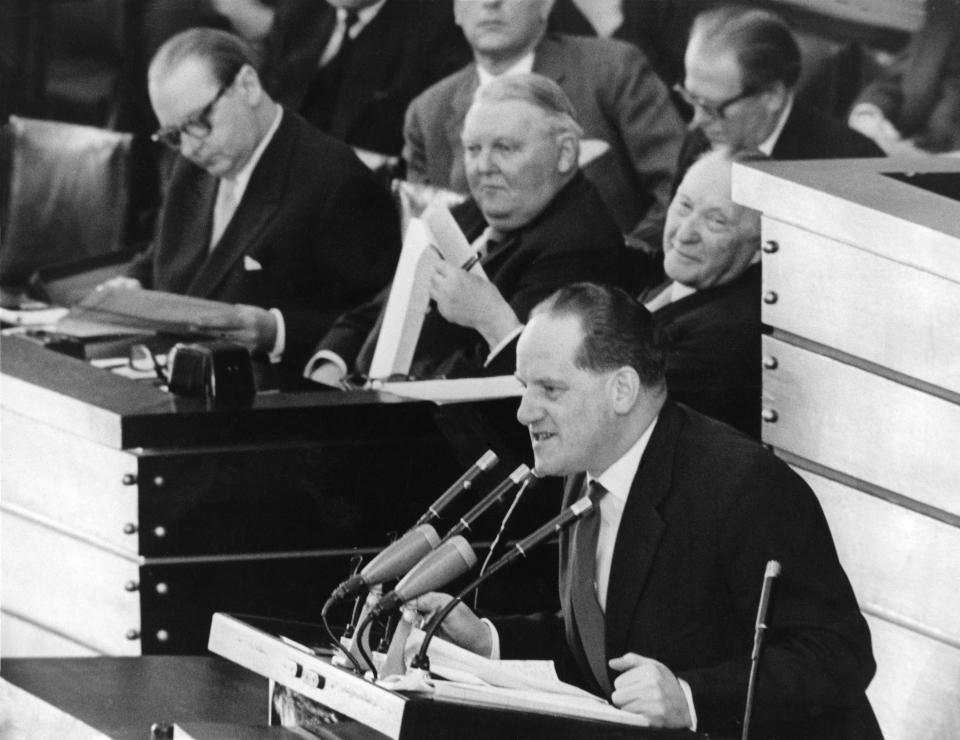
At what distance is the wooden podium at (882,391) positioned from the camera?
12.3 ft

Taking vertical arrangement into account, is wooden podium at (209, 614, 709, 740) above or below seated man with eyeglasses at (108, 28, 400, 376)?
below

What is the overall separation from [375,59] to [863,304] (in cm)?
212

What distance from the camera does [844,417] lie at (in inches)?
154

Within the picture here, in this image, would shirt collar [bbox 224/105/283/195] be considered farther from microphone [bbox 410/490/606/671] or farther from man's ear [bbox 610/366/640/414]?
microphone [bbox 410/490/606/671]

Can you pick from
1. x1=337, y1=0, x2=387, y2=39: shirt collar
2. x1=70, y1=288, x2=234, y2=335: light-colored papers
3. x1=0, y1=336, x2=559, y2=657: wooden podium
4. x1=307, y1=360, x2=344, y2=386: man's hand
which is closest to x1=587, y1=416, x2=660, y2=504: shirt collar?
x1=0, y1=336, x2=559, y2=657: wooden podium

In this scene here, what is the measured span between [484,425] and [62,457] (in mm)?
960

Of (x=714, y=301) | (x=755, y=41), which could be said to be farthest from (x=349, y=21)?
(x=714, y=301)

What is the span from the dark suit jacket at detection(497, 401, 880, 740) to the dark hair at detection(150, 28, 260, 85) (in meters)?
2.37

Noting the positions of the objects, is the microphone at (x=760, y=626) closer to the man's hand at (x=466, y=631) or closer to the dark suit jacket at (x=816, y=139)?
the man's hand at (x=466, y=631)

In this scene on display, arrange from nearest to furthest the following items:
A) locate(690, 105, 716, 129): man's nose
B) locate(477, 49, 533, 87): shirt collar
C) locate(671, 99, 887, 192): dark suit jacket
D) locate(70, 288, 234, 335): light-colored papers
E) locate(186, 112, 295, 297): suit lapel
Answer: locate(671, 99, 887, 192): dark suit jacket < locate(690, 105, 716, 129): man's nose < locate(70, 288, 234, 335): light-colored papers < locate(477, 49, 533, 87): shirt collar < locate(186, 112, 295, 297): suit lapel

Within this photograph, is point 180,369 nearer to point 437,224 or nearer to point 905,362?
point 437,224

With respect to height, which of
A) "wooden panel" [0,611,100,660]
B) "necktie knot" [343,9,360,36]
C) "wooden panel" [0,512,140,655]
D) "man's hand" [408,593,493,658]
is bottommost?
"wooden panel" [0,611,100,660]

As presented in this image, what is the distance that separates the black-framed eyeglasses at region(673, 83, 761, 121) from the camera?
4707 mm

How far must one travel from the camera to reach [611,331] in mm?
3584
